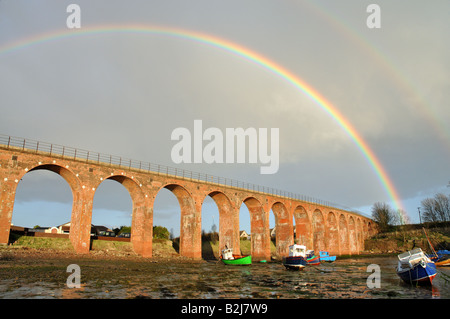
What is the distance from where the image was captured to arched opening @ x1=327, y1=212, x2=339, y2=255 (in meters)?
65.1

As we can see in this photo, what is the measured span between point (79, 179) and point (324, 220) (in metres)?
51.1

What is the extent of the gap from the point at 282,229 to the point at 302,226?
24.3ft

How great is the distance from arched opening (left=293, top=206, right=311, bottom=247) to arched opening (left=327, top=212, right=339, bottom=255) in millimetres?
8187

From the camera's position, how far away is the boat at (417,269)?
708 inches

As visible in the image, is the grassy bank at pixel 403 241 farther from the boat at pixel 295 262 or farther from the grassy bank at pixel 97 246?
the grassy bank at pixel 97 246

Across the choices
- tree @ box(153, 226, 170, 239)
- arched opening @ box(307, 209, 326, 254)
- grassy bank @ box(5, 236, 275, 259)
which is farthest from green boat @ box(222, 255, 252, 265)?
arched opening @ box(307, 209, 326, 254)

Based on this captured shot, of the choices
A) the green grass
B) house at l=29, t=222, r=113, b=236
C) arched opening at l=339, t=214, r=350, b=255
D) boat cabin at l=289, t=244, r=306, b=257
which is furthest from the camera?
arched opening at l=339, t=214, r=350, b=255

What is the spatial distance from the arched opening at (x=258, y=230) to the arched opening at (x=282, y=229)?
5310mm

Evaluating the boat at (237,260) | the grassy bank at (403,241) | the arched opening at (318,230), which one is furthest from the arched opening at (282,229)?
the grassy bank at (403,241)

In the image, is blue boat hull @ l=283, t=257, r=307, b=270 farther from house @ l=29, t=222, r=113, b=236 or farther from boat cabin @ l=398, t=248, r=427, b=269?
house @ l=29, t=222, r=113, b=236

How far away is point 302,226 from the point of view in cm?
5978
